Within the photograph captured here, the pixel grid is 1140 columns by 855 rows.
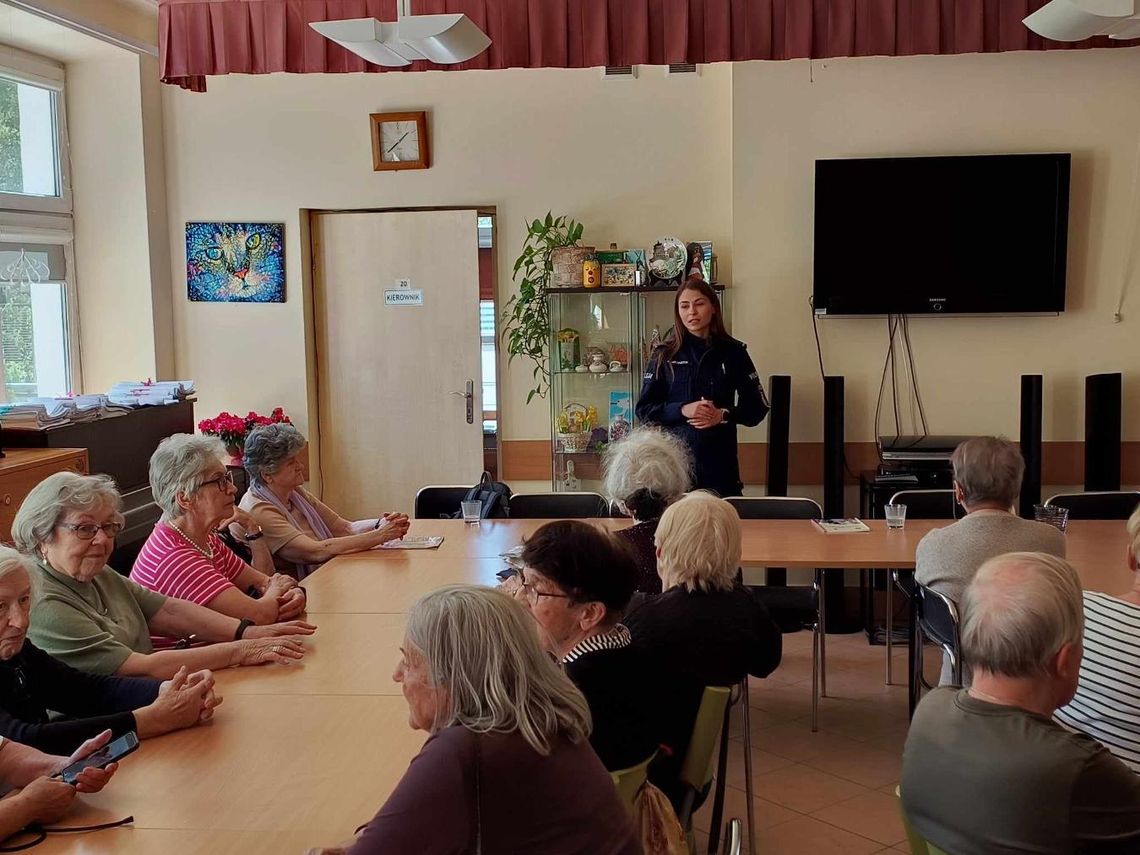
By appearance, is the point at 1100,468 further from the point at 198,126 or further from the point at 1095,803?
the point at 198,126

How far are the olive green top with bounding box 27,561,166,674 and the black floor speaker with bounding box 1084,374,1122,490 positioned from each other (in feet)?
14.8

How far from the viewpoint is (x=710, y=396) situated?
536 centimetres

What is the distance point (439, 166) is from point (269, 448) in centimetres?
288

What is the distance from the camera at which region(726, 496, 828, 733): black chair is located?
4.42 metres

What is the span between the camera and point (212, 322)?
6738mm

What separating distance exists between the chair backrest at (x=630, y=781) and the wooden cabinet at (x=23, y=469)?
303 cm

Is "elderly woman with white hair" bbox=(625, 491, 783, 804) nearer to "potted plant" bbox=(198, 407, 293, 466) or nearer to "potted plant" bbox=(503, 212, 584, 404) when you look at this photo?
"potted plant" bbox=(503, 212, 584, 404)

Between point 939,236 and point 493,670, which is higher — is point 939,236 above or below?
above

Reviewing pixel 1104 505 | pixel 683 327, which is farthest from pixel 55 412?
pixel 1104 505

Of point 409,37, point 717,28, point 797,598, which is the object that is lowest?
point 797,598

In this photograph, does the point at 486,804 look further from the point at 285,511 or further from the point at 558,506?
the point at 558,506

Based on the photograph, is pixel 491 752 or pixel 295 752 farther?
pixel 295 752

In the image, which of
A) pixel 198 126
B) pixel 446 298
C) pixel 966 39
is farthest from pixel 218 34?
Answer: pixel 966 39

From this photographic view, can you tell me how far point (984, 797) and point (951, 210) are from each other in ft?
14.5
